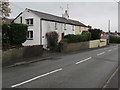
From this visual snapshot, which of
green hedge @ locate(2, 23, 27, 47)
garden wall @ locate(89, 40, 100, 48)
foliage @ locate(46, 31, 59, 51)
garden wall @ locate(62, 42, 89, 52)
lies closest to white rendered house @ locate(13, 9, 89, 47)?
foliage @ locate(46, 31, 59, 51)

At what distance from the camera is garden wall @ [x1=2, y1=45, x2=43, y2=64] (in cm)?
1473

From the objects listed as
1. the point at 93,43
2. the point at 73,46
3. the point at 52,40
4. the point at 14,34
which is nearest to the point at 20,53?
the point at 14,34

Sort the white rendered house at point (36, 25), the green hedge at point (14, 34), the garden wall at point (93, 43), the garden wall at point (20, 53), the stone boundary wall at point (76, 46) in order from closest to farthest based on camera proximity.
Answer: the garden wall at point (20, 53), the green hedge at point (14, 34), the stone boundary wall at point (76, 46), the white rendered house at point (36, 25), the garden wall at point (93, 43)

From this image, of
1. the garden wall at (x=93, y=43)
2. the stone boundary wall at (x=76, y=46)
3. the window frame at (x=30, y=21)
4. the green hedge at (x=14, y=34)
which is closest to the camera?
the green hedge at (x=14, y=34)

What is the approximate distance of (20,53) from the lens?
16.9 metres

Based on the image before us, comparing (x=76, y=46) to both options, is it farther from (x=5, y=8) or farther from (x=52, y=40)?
(x=5, y=8)

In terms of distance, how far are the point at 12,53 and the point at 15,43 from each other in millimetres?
3377

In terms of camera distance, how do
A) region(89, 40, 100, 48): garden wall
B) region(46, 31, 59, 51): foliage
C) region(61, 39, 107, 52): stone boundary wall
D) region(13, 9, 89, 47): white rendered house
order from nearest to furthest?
region(61, 39, 107, 52): stone boundary wall → region(46, 31, 59, 51): foliage → region(13, 9, 89, 47): white rendered house → region(89, 40, 100, 48): garden wall

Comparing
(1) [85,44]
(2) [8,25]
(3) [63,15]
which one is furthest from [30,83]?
(3) [63,15]

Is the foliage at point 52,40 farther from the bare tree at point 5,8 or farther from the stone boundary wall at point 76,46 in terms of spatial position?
the bare tree at point 5,8

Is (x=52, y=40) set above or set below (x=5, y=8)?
below

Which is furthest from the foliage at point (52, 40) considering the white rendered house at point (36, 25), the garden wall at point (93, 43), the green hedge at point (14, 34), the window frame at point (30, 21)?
the garden wall at point (93, 43)

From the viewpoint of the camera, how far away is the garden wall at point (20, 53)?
14.7m

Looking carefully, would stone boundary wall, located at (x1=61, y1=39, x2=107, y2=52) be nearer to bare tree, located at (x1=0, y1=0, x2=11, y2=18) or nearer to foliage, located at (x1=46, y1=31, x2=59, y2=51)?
foliage, located at (x1=46, y1=31, x2=59, y2=51)
